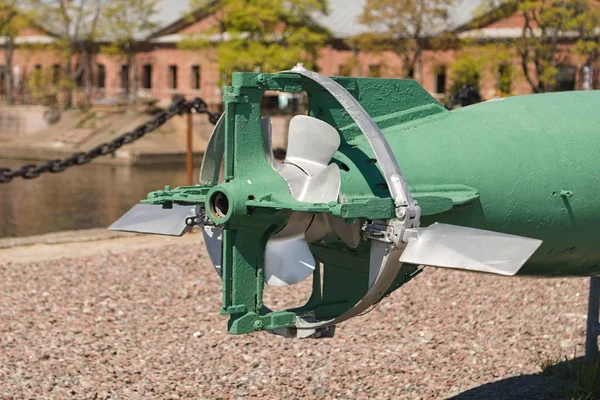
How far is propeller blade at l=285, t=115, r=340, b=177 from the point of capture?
3.50 meters

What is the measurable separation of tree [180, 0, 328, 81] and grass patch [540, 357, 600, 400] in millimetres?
31350

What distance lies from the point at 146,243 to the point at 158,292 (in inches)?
86.1

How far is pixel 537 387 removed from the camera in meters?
5.13

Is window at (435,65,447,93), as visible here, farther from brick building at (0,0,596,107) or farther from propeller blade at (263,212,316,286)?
propeller blade at (263,212,316,286)

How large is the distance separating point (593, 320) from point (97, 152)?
5.77m

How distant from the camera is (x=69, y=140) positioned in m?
32.1


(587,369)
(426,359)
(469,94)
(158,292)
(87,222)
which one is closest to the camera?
(587,369)

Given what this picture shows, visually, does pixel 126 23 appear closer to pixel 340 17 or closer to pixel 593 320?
pixel 340 17

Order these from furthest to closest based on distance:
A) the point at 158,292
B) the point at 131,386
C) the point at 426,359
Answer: the point at 158,292, the point at 426,359, the point at 131,386

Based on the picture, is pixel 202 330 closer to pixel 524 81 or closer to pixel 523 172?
pixel 523 172

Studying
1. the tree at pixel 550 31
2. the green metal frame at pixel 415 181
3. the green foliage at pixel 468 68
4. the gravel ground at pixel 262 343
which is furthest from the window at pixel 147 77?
the green metal frame at pixel 415 181

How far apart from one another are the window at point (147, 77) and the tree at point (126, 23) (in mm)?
960

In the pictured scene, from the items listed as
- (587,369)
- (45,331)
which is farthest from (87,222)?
(587,369)

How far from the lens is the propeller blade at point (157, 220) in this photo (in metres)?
4.05
